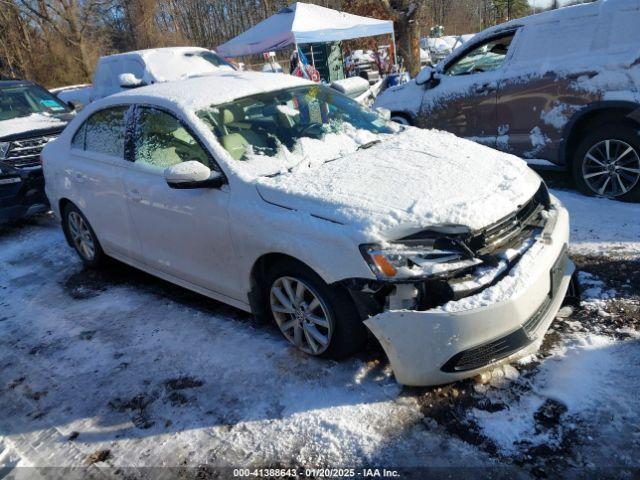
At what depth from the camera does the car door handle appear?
394cm

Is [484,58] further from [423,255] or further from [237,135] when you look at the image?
[423,255]

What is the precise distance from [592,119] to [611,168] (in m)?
0.53

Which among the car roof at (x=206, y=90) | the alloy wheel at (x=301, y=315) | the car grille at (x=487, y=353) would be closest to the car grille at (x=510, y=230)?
the car grille at (x=487, y=353)

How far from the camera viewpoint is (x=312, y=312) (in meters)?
3.08

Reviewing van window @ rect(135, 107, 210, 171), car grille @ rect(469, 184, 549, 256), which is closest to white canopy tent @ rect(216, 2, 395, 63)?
van window @ rect(135, 107, 210, 171)

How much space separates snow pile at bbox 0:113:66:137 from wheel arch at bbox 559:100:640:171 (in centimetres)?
670

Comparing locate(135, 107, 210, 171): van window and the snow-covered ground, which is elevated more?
locate(135, 107, 210, 171): van window

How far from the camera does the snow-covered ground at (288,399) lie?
2.46 m

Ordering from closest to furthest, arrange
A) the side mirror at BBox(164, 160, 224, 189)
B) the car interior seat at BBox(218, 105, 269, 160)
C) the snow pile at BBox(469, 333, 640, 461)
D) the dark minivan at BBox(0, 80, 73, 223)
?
the snow pile at BBox(469, 333, 640, 461), the side mirror at BBox(164, 160, 224, 189), the car interior seat at BBox(218, 105, 269, 160), the dark minivan at BBox(0, 80, 73, 223)

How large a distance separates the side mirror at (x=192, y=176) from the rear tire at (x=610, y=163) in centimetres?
377

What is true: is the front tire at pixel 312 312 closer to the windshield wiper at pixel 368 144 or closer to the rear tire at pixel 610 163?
the windshield wiper at pixel 368 144

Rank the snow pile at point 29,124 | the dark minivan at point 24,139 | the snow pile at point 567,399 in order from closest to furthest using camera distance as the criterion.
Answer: the snow pile at point 567,399 → the dark minivan at point 24,139 → the snow pile at point 29,124

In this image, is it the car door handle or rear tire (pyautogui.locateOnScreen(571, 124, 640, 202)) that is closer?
the car door handle

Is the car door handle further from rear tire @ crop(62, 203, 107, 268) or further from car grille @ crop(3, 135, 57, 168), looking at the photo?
car grille @ crop(3, 135, 57, 168)
